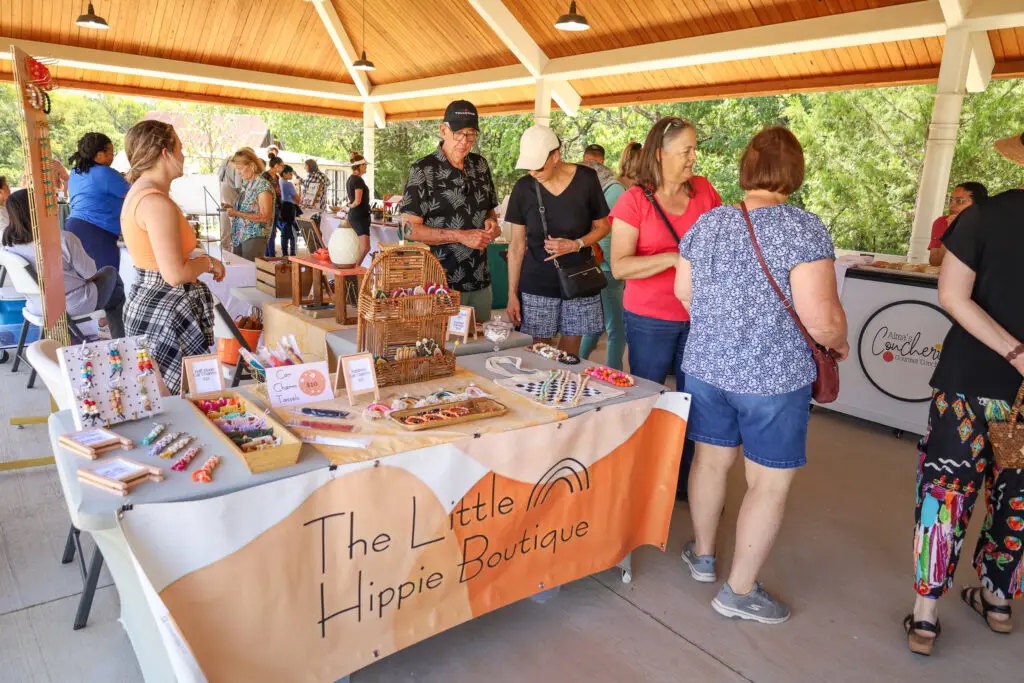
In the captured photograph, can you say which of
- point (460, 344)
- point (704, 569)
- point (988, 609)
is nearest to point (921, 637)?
point (988, 609)

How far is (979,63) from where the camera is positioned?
5602 mm

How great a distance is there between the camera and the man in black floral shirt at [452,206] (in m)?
2.74

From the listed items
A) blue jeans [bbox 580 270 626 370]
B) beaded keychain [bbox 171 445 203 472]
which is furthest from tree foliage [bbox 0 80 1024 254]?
beaded keychain [bbox 171 445 203 472]

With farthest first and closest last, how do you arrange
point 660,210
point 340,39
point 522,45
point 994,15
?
point 340,39 → point 522,45 → point 994,15 → point 660,210

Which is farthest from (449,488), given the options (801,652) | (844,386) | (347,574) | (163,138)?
(844,386)

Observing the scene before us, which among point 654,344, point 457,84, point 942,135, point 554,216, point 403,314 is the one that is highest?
point 457,84

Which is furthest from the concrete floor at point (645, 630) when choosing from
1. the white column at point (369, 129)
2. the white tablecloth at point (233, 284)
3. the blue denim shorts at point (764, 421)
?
the white column at point (369, 129)

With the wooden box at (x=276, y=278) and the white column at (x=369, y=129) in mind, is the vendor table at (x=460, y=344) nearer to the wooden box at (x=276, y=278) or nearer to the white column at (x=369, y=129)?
the wooden box at (x=276, y=278)

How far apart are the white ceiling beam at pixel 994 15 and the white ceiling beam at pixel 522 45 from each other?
4.91 meters

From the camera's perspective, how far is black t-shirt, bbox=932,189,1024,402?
69.7 inches

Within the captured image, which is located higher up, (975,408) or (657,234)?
(657,234)

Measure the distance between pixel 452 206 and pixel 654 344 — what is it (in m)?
1.00

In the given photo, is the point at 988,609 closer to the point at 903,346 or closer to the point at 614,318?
the point at 903,346

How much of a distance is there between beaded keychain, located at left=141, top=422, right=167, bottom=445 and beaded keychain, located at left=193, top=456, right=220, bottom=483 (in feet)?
0.62
